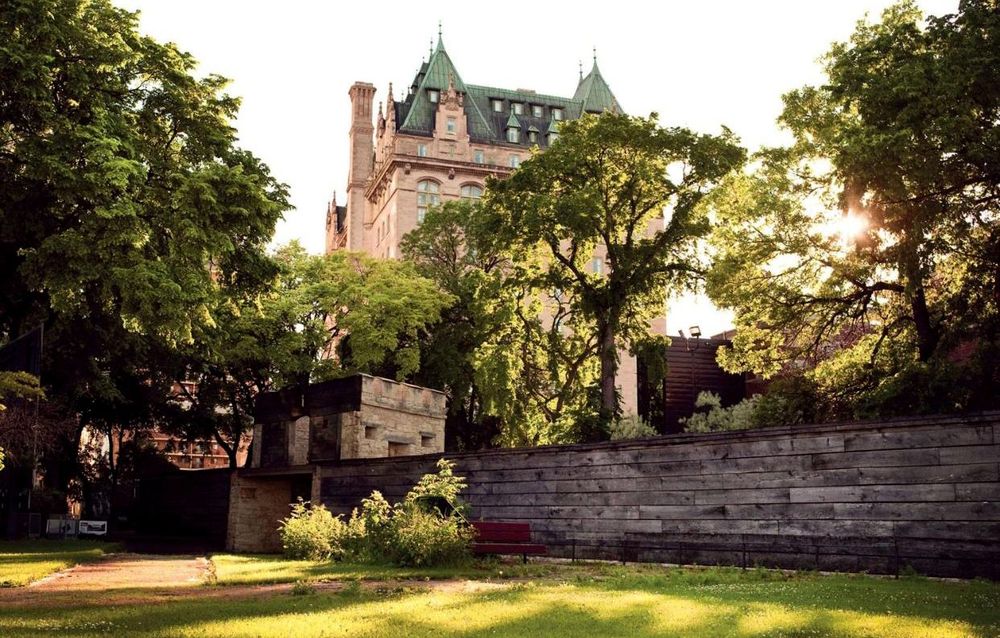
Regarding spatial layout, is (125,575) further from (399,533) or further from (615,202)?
(615,202)

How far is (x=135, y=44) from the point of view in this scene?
1018 inches

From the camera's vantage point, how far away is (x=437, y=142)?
88625mm

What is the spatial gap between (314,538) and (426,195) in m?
64.8

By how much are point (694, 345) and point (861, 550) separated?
36.1m

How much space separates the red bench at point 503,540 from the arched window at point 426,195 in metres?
65.3

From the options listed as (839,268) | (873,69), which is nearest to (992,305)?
(839,268)

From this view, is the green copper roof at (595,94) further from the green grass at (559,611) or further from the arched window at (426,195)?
the green grass at (559,611)

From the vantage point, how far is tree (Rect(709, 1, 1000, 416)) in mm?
22469

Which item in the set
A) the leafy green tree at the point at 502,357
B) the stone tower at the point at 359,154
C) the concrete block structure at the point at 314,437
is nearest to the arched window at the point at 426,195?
the stone tower at the point at 359,154

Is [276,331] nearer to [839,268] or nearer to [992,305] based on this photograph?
[839,268]

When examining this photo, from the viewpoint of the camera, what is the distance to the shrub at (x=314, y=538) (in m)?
23.2

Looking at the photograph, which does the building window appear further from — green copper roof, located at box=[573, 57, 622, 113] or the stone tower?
green copper roof, located at box=[573, 57, 622, 113]

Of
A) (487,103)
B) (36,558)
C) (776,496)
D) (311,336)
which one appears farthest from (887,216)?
(487,103)

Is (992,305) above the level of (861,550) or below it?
above
